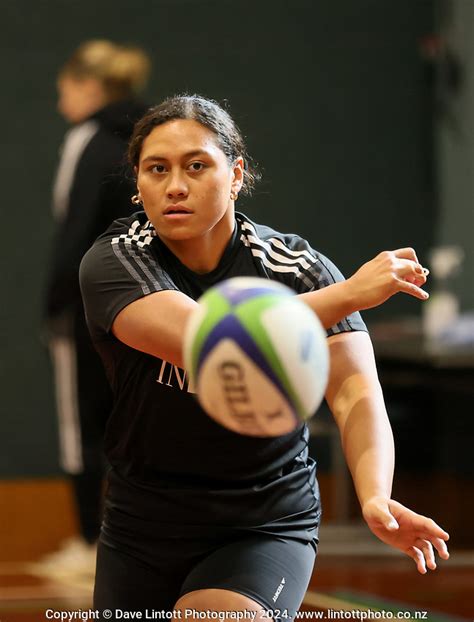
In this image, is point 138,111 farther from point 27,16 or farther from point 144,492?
point 144,492

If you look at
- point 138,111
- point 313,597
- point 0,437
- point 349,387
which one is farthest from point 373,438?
point 0,437

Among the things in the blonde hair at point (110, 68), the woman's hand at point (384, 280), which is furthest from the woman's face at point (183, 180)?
the blonde hair at point (110, 68)

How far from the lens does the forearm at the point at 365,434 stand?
2146mm

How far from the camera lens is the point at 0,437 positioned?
6.14m

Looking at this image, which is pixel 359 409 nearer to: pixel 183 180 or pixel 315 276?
pixel 315 276

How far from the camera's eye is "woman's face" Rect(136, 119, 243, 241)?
85.9 inches

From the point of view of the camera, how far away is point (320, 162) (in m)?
6.50

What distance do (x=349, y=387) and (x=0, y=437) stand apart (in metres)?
4.18

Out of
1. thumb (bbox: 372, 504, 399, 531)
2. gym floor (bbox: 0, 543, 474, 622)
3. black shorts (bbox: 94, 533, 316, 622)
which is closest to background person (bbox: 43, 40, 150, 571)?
gym floor (bbox: 0, 543, 474, 622)

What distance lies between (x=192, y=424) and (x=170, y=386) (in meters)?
0.09

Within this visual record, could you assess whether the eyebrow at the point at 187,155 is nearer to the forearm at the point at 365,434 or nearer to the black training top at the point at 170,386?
the black training top at the point at 170,386

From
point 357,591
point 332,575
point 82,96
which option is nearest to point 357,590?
point 357,591

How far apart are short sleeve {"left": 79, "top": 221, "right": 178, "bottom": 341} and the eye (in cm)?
18

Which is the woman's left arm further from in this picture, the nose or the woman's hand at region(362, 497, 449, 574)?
the nose
